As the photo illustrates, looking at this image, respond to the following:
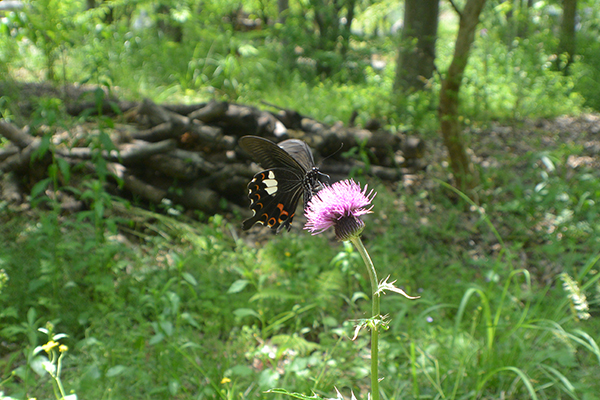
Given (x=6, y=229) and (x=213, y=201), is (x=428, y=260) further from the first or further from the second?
(x=6, y=229)

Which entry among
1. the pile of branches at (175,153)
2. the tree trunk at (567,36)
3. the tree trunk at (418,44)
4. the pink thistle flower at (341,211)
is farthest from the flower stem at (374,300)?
the tree trunk at (567,36)

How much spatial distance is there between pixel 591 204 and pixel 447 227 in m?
1.18

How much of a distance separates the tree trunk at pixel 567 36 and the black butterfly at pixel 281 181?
31.7 feet

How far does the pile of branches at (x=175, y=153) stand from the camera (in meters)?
3.71

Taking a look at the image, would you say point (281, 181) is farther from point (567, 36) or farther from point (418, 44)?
point (567, 36)

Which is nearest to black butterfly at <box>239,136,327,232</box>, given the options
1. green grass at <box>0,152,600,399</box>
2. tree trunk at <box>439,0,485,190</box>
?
green grass at <box>0,152,600,399</box>

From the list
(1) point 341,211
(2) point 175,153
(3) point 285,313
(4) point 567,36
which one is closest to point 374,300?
(1) point 341,211

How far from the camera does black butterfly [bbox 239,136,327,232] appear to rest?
154 centimetres

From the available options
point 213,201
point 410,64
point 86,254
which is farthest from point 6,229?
point 410,64

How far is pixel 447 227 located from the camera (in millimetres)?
3916

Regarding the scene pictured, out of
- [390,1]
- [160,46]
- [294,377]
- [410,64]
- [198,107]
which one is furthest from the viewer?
[160,46]

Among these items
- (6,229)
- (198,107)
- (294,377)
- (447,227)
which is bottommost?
(447,227)

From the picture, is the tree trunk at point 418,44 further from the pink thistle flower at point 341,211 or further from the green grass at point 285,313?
the pink thistle flower at point 341,211

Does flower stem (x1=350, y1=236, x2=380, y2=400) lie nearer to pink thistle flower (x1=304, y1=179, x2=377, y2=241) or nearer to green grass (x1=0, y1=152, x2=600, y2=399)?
pink thistle flower (x1=304, y1=179, x2=377, y2=241)
